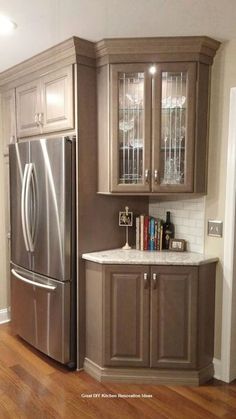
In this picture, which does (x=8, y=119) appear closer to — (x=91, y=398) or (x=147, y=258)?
(x=147, y=258)

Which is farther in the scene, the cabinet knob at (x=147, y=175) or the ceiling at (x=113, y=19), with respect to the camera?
the cabinet knob at (x=147, y=175)

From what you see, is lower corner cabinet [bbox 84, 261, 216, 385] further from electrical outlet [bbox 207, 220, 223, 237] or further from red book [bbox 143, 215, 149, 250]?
red book [bbox 143, 215, 149, 250]

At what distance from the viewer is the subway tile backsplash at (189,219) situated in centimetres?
283

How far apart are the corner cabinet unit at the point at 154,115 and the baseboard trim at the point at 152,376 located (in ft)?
4.32

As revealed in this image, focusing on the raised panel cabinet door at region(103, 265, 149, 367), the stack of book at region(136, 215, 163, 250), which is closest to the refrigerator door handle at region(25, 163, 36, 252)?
the raised panel cabinet door at region(103, 265, 149, 367)

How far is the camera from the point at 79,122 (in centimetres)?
271

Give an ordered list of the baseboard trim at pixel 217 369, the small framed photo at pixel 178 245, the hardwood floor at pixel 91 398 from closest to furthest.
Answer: the hardwood floor at pixel 91 398
the baseboard trim at pixel 217 369
the small framed photo at pixel 178 245

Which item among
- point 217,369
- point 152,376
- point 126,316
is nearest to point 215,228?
point 126,316

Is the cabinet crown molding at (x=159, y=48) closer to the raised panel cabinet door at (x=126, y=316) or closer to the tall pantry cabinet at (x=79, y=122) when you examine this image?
the tall pantry cabinet at (x=79, y=122)

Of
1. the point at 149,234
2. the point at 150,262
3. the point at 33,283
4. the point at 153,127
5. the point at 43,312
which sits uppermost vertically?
the point at 153,127

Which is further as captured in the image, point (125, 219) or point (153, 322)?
point (125, 219)

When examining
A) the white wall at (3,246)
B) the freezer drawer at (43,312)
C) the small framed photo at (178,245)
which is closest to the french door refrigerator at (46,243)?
the freezer drawer at (43,312)

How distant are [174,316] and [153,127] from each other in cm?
137

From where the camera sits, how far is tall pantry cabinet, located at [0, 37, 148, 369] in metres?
2.70
